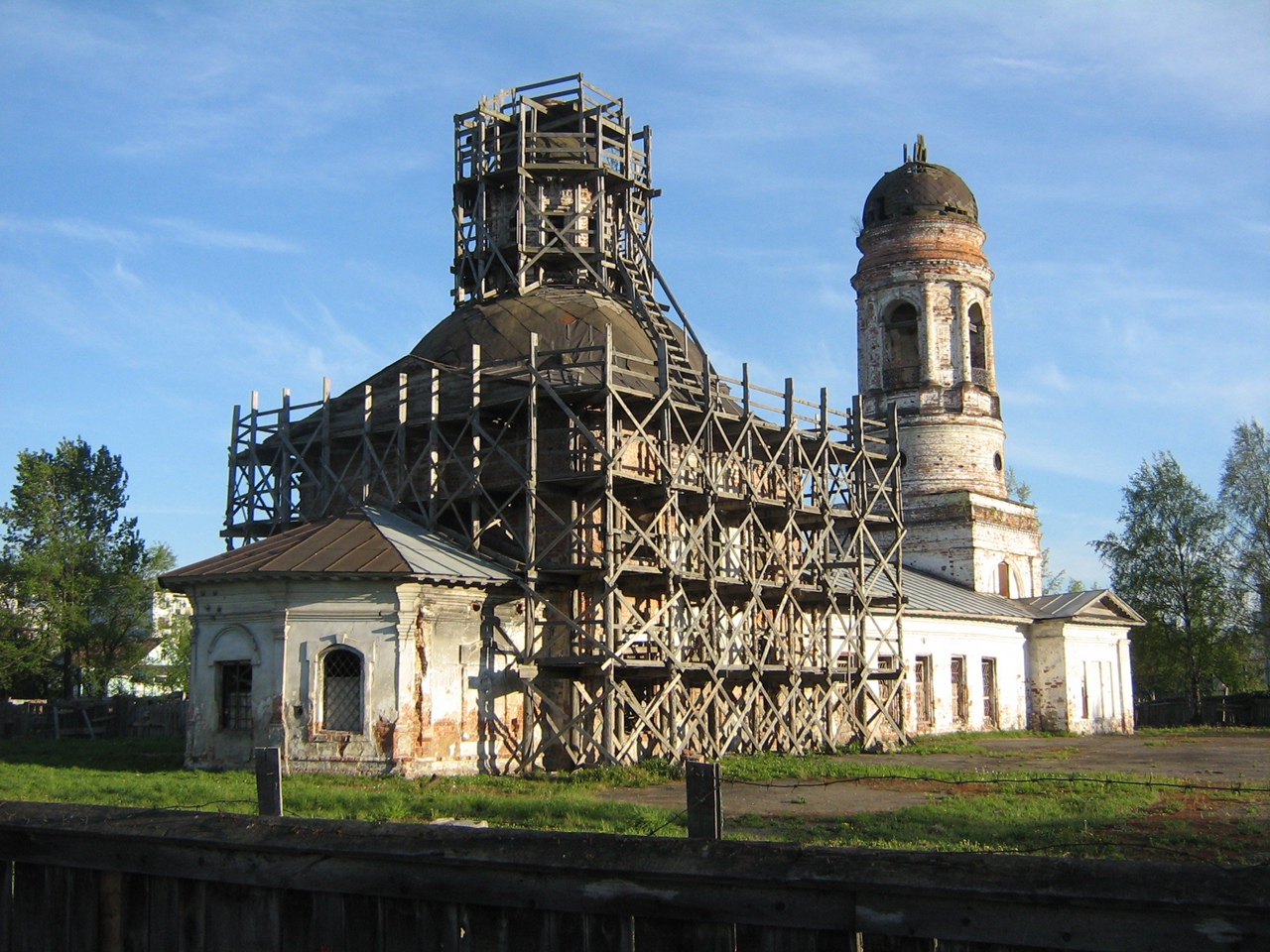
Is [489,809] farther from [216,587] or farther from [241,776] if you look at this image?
[216,587]

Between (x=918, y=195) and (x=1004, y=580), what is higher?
(x=918, y=195)

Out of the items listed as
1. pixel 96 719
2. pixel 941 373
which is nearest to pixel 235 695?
pixel 96 719

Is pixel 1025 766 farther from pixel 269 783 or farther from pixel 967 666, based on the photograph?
pixel 269 783

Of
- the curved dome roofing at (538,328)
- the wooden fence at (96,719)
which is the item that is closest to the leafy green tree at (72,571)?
the wooden fence at (96,719)

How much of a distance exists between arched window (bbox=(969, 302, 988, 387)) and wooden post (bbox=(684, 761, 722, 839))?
35770mm

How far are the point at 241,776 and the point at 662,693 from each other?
6736 millimetres

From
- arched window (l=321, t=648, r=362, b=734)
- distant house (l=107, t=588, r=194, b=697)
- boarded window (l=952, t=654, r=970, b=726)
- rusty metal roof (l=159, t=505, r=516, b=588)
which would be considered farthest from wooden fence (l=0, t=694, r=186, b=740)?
boarded window (l=952, t=654, r=970, b=726)

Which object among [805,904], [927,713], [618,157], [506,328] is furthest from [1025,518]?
[805,904]

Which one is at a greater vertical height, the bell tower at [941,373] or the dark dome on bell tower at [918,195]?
the dark dome on bell tower at [918,195]

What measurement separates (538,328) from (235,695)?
29.6 feet

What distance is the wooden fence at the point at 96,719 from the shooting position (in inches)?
1180

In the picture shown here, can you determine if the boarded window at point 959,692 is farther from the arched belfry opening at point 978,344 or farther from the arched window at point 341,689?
the arched window at point 341,689

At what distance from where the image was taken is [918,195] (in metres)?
40.2

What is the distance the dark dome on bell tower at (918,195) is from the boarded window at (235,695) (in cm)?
2741
